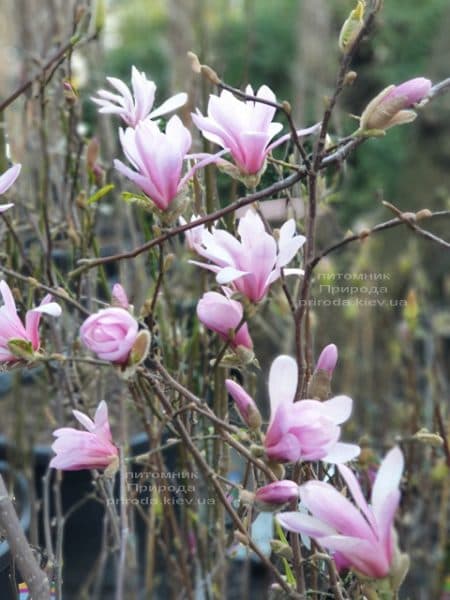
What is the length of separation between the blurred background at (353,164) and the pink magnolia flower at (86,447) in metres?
0.43

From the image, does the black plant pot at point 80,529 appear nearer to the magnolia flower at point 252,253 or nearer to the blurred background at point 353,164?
the blurred background at point 353,164

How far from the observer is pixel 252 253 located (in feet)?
2.14

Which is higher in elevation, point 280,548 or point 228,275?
point 228,275

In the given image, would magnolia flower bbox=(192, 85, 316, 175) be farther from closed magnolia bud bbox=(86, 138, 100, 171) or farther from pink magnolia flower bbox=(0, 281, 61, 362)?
closed magnolia bud bbox=(86, 138, 100, 171)

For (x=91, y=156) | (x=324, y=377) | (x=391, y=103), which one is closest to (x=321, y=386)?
(x=324, y=377)

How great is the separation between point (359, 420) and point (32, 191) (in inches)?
36.8

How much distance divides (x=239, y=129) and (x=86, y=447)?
0.88 ft

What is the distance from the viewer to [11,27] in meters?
3.08

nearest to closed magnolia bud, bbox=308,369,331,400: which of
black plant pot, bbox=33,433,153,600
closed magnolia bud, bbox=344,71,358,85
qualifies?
closed magnolia bud, bbox=344,71,358,85

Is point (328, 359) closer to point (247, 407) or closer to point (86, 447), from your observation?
point (247, 407)

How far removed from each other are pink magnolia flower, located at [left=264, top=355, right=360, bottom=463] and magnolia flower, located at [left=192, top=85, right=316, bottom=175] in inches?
6.9

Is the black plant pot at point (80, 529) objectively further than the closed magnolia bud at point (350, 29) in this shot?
Yes

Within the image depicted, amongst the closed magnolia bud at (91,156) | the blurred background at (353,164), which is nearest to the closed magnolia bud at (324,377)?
the blurred background at (353,164)

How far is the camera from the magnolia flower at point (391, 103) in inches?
25.7
